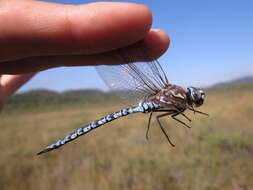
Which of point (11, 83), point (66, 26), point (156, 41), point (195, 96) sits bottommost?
point (11, 83)

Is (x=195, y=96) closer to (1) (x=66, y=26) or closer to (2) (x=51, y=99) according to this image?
(1) (x=66, y=26)

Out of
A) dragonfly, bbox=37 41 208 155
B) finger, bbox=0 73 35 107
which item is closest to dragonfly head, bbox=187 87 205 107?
dragonfly, bbox=37 41 208 155

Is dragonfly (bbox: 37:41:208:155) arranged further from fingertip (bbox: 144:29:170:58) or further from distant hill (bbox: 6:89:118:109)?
distant hill (bbox: 6:89:118:109)

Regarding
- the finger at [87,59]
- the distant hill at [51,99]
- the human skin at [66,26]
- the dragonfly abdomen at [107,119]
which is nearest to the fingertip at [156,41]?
the finger at [87,59]

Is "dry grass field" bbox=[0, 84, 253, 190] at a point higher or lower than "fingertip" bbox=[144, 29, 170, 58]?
lower

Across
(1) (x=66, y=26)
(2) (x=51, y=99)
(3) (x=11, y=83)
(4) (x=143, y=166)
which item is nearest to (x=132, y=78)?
(1) (x=66, y=26)

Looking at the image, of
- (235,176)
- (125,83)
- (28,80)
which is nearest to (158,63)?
(125,83)
